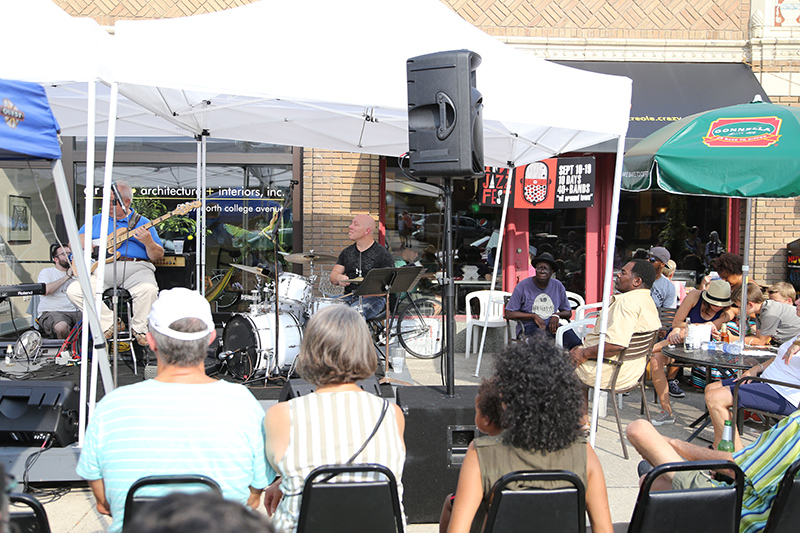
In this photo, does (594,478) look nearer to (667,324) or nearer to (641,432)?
(641,432)

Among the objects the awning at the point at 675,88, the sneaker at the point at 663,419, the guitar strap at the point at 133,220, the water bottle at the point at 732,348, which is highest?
the awning at the point at 675,88

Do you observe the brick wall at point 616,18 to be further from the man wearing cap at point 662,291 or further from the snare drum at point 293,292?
the snare drum at point 293,292

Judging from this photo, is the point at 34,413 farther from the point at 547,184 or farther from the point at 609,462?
the point at 547,184

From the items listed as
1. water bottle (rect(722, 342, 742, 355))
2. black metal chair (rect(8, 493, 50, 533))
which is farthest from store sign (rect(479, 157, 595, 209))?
black metal chair (rect(8, 493, 50, 533))

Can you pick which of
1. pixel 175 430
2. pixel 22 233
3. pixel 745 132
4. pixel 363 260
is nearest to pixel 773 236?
pixel 745 132

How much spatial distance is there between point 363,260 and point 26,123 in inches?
153

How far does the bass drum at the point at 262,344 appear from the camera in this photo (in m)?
5.91

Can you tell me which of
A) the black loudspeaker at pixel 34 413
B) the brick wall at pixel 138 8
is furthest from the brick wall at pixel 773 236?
the black loudspeaker at pixel 34 413

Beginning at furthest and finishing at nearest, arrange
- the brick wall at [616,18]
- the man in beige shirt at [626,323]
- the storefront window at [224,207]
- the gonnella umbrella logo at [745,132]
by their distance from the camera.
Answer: the brick wall at [616,18] → the storefront window at [224,207] → the man in beige shirt at [626,323] → the gonnella umbrella logo at [745,132]

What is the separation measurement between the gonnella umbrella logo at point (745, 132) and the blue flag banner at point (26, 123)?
14.6 ft

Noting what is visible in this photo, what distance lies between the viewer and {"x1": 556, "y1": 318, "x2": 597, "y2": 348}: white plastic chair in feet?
18.9

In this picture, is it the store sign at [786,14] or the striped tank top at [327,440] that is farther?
the store sign at [786,14]

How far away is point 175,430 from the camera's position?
81.1 inches

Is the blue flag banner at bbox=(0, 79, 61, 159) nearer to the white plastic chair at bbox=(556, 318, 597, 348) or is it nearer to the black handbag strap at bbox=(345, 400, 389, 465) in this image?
the black handbag strap at bbox=(345, 400, 389, 465)
